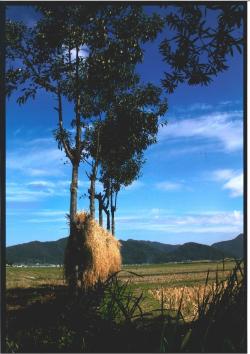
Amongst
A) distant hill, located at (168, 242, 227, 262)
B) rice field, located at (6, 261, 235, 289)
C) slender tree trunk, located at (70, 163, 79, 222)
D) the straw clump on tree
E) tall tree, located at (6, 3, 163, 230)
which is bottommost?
distant hill, located at (168, 242, 227, 262)

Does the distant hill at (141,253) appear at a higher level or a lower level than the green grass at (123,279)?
lower

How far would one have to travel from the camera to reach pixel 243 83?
3.18 meters

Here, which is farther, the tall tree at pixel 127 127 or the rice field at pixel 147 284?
the tall tree at pixel 127 127

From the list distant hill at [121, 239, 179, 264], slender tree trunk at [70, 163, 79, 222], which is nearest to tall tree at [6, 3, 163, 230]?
slender tree trunk at [70, 163, 79, 222]

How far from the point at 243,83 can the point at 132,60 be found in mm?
5577

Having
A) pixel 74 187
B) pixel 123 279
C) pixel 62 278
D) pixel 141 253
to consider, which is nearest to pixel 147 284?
pixel 123 279

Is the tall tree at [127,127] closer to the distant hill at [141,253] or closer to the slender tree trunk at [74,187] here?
the slender tree trunk at [74,187]

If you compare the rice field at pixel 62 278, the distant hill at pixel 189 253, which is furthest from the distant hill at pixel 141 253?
the rice field at pixel 62 278

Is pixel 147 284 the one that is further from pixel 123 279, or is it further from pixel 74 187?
pixel 74 187

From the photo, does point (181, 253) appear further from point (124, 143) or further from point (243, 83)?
point (243, 83)

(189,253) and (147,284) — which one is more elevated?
(147,284)

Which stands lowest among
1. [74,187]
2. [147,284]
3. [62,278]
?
[147,284]

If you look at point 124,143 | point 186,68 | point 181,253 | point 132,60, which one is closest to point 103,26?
point 132,60

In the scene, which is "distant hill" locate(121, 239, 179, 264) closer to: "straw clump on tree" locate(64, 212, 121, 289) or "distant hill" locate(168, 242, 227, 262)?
"distant hill" locate(168, 242, 227, 262)
